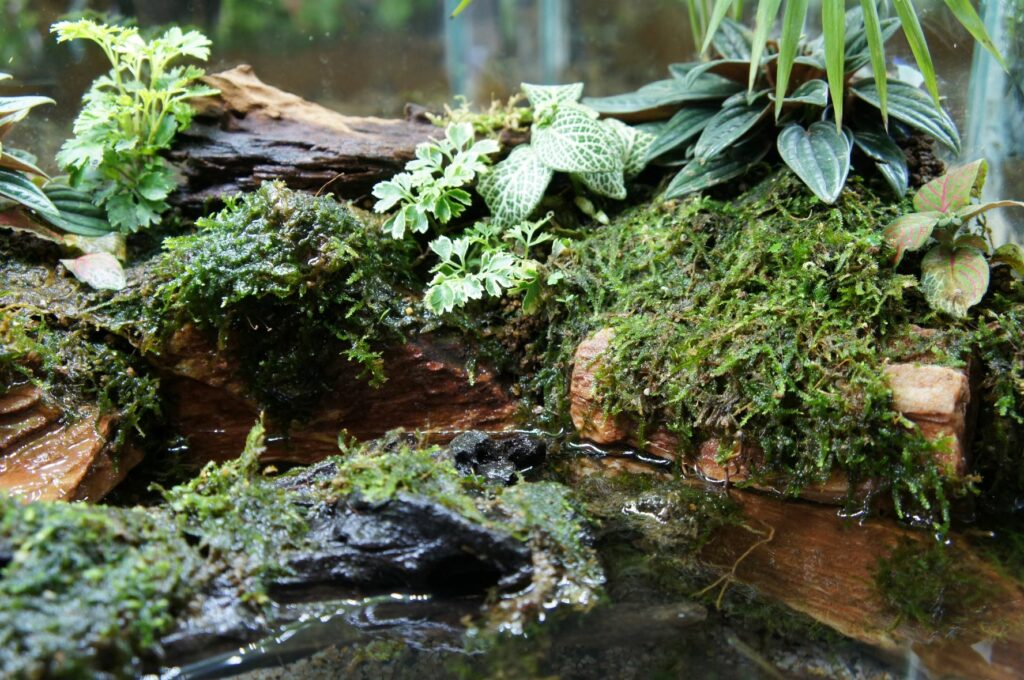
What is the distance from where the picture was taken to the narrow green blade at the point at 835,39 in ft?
7.55

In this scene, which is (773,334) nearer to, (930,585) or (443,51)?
(930,585)

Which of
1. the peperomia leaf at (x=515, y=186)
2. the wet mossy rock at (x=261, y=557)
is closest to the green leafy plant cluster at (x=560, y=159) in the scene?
the peperomia leaf at (x=515, y=186)

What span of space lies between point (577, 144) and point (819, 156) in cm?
96

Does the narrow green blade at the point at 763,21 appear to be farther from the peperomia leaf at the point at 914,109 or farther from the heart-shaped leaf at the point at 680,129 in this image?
the heart-shaped leaf at the point at 680,129

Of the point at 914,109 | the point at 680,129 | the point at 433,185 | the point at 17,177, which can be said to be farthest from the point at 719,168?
the point at 17,177

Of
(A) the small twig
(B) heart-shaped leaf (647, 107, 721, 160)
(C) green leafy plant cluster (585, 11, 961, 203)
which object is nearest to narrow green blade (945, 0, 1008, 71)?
(C) green leafy plant cluster (585, 11, 961, 203)

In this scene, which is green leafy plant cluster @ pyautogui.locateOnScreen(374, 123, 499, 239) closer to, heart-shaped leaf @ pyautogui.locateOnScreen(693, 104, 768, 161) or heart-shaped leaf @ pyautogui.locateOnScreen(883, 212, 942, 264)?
heart-shaped leaf @ pyautogui.locateOnScreen(693, 104, 768, 161)

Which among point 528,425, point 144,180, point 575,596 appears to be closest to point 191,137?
point 144,180

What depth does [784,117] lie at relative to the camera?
10.1ft

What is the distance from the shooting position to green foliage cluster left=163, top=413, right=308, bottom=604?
1.72 m

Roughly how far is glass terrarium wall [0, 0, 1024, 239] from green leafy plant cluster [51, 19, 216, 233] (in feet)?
1.80

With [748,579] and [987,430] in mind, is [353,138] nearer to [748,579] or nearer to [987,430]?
[748,579]

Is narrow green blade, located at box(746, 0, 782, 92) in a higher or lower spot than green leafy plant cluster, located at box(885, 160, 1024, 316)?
higher

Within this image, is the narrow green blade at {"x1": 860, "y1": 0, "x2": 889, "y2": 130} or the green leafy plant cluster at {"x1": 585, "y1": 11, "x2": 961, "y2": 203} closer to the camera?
the narrow green blade at {"x1": 860, "y1": 0, "x2": 889, "y2": 130}
